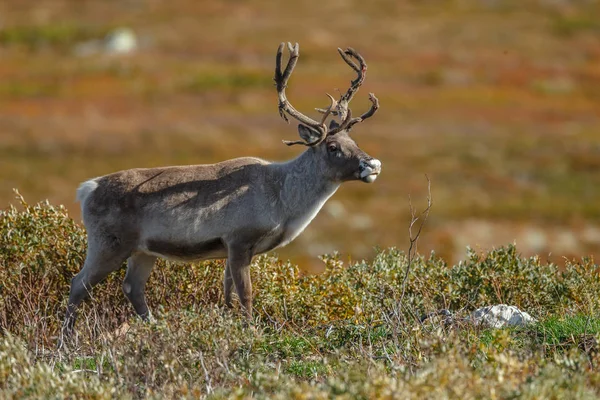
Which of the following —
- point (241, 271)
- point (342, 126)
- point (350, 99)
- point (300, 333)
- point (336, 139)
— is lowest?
point (300, 333)

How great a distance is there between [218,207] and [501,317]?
351 centimetres

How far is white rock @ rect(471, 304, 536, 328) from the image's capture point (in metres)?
10.5

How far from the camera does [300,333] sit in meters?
11.3

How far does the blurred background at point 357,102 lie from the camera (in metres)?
41.2

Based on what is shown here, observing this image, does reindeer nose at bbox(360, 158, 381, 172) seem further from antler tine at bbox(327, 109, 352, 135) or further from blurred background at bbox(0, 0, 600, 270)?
blurred background at bbox(0, 0, 600, 270)

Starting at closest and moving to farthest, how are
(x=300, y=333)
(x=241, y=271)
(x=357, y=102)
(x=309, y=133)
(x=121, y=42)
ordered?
(x=300, y=333) < (x=241, y=271) < (x=309, y=133) < (x=357, y=102) < (x=121, y=42)

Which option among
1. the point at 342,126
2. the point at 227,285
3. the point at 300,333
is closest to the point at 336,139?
the point at 342,126

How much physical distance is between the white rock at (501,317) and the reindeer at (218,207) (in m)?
2.07

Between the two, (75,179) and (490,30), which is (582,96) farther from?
(75,179)

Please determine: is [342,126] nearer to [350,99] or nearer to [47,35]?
[350,99]

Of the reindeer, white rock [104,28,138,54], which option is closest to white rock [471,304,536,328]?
the reindeer

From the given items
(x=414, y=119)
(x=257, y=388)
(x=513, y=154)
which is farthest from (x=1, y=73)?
(x=257, y=388)

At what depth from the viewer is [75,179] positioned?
44562 mm

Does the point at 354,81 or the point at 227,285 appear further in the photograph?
the point at 354,81
